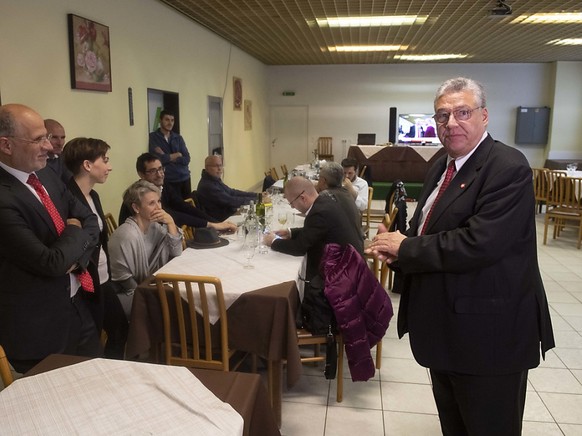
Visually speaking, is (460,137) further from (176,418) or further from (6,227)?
(6,227)

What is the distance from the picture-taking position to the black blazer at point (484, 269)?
1.51 metres

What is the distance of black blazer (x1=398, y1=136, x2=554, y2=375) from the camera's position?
1.51m

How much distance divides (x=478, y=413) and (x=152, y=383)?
110cm

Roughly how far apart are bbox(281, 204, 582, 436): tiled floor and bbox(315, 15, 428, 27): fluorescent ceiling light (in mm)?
4791

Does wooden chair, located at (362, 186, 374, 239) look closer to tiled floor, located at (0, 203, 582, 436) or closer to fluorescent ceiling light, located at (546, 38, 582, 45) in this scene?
tiled floor, located at (0, 203, 582, 436)

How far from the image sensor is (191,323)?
2.46 meters

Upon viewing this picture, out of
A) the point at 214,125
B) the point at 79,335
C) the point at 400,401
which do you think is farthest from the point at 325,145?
the point at 79,335

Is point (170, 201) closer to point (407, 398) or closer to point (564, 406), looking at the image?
point (407, 398)

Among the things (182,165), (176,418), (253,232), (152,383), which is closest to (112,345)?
(253,232)

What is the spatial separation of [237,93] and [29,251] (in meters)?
8.22

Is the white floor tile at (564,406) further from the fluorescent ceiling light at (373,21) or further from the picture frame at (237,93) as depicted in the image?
the picture frame at (237,93)

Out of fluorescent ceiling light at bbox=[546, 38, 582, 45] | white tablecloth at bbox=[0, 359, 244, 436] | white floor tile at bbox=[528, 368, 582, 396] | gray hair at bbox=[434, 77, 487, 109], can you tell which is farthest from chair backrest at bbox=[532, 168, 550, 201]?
white tablecloth at bbox=[0, 359, 244, 436]

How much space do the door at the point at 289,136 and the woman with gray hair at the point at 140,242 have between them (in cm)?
1050

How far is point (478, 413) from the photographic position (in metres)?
1.68
